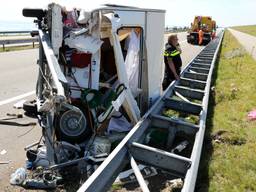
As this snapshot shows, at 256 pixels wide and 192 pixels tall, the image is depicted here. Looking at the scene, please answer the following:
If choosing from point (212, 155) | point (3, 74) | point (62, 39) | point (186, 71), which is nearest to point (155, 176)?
point (212, 155)

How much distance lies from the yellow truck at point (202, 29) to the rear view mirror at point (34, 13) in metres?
32.8

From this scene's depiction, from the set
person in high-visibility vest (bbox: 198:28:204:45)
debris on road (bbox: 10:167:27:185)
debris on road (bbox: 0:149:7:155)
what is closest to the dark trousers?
debris on road (bbox: 0:149:7:155)

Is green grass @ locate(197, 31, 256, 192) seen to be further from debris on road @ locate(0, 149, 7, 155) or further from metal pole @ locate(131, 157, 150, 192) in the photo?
debris on road @ locate(0, 149, 7, 155)

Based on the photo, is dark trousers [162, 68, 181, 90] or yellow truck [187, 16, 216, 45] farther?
yellow truck [187, 16, 216, 45]

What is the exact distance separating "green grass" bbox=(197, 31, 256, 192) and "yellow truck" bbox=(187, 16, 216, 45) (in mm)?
26981

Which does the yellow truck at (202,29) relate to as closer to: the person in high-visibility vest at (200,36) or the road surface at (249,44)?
the person in high-visibility vest at (200,36)

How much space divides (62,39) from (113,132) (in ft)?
5.78

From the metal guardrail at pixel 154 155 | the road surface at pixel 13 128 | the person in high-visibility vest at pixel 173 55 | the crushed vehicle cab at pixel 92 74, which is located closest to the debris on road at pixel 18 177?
the road surface at pixel 13 128

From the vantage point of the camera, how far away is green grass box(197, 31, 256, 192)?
4.98 metres

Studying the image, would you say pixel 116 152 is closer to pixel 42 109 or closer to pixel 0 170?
pixel 42 109

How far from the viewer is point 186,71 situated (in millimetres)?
10922

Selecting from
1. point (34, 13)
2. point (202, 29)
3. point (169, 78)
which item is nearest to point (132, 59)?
point (34, 13)

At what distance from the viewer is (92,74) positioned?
6.20 meters

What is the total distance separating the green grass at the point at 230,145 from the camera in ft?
16.3
